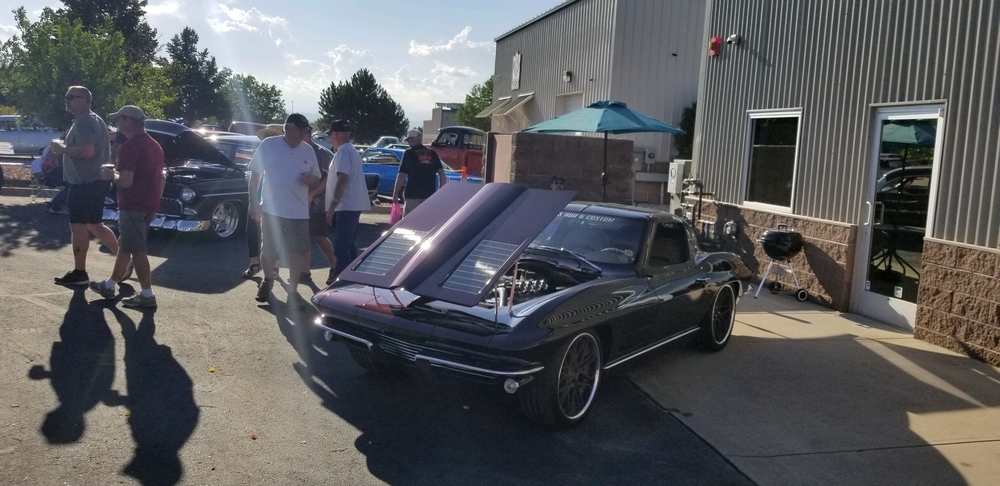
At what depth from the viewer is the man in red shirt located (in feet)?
22.2

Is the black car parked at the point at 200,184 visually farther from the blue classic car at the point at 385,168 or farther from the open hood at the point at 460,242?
the open hood at the point at 460,242

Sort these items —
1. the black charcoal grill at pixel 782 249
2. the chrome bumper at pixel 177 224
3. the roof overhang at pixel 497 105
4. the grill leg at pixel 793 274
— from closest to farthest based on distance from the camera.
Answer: the black charcoal grill at pixel 782 249 < the grill leg at pixel 793 274 < the chrome bumper at pixel 177 224 < the roof overhang at pixel 497 105

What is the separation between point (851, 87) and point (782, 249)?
1906 mm

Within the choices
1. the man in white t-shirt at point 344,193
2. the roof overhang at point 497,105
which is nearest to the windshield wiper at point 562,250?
the man in white t-shirt at point 344,193

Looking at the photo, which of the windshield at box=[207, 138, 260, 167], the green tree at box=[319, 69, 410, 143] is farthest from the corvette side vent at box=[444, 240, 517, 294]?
the green tree at box=[319, 69, 410, 143]

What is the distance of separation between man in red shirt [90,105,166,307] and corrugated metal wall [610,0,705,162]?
12.2 m

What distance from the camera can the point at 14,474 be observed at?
3.64m

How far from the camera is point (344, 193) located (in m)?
7.50

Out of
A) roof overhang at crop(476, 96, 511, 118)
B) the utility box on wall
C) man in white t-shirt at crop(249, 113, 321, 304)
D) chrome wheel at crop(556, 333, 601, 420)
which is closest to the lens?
chrome wheel at crop(556, 333, 601, 420)

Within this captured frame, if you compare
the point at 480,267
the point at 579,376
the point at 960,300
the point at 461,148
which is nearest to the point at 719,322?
the point at 960,300

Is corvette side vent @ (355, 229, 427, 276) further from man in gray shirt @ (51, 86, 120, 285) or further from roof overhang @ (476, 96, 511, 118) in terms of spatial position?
roof overhang @ (476, 96, 511, 118)

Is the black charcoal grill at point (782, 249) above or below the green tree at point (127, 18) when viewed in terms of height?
below

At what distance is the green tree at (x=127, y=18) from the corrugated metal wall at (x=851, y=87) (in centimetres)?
3631

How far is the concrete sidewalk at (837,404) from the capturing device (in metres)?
4.48
